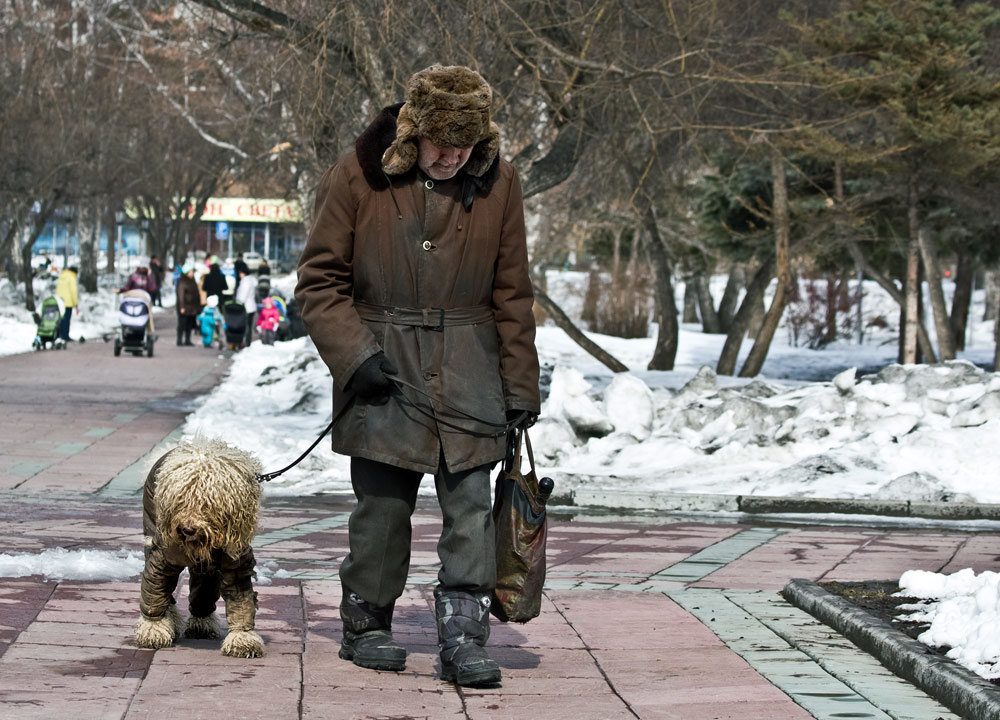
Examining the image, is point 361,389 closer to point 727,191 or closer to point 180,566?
point 180,566

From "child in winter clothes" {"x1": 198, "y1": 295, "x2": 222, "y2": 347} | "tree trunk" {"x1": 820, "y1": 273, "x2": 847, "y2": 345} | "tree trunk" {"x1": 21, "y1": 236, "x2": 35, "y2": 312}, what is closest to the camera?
"child in winter clothes" {"x1": 198, "y1": 295, "x2": 222, "y2": 347}

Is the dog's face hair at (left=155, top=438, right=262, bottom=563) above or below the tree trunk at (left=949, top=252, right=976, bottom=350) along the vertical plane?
below

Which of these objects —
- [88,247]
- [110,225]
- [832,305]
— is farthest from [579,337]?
[110,225]

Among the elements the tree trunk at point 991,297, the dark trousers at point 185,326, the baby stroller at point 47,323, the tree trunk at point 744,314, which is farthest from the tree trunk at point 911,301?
the tree trunk at point 991,297

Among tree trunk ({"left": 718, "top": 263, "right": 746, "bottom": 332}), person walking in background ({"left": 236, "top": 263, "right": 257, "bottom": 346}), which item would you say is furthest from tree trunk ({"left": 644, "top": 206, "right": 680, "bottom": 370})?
tree trunk ({"left": 718, "top": 263, "right": 746, "bottom": 332})

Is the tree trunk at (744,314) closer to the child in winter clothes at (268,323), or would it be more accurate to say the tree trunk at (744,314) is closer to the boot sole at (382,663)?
the child in winter clothes at (268,323)

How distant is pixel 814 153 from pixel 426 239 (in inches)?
567

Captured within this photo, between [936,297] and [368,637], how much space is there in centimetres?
2029

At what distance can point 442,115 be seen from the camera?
4.27 meters

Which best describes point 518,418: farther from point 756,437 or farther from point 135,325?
point 135,325

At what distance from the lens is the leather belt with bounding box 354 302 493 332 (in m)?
4.50

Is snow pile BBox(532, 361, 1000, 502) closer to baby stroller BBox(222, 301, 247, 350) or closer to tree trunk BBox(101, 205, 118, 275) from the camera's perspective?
baby stroller BBox(222, 301, 247, 350)

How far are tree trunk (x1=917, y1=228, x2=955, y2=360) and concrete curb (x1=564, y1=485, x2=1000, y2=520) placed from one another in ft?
45.8

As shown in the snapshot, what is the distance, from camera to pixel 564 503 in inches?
397
